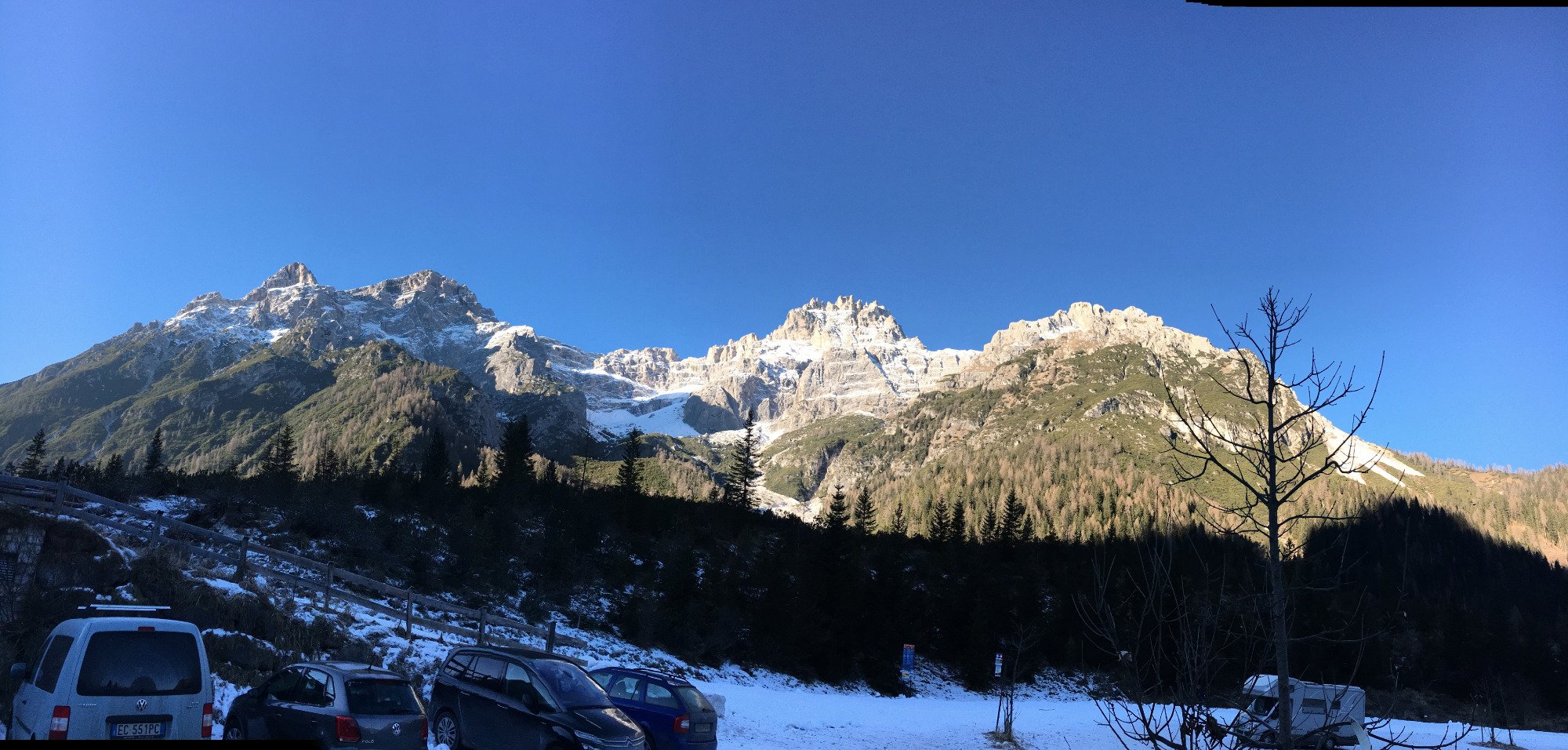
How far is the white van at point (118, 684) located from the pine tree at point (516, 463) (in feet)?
155

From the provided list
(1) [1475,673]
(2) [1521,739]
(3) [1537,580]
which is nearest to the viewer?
(2) [1521,739]

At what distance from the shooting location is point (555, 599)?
129 feet

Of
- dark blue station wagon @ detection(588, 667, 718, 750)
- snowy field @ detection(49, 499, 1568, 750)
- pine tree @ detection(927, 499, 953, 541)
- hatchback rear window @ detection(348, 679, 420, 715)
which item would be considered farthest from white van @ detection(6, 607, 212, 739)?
pine tree @ detection(927, 499, 953, 541)

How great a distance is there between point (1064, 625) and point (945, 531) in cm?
1700

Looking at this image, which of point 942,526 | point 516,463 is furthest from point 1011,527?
point 516,463

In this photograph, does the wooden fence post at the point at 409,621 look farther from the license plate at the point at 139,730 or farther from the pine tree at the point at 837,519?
the pine tree at the point at 837,519

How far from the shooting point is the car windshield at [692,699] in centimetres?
1573

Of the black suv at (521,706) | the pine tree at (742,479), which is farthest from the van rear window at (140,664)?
the pine tree at (742,479)

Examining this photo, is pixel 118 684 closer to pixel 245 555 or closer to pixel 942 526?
pixel 245 555

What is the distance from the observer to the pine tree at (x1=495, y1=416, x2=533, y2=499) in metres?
59.1

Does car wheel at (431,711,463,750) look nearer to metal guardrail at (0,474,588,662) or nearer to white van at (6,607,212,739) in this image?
white van at (6,607,212,739)

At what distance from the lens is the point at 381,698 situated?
11.6m

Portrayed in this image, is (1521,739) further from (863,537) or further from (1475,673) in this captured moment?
(863,537)

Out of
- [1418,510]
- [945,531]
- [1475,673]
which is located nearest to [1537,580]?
[1418,510]
